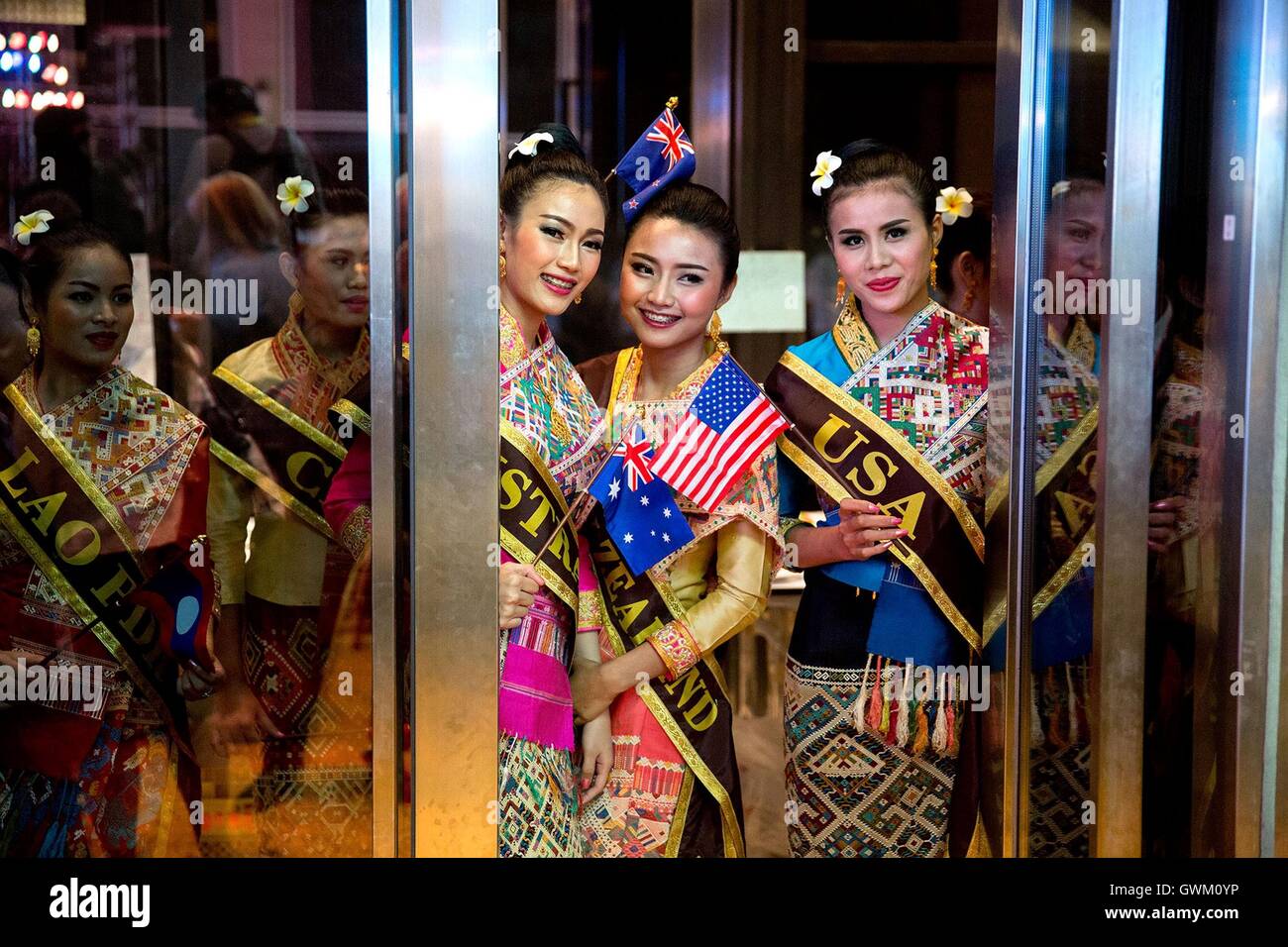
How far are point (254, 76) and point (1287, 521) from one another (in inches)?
65.0

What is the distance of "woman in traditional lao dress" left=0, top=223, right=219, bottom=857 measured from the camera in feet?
6.12

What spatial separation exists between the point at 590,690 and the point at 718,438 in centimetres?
43

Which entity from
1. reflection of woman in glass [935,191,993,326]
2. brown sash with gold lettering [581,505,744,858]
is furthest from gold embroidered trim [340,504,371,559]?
reflection of woman in glass [935,191,993,326]

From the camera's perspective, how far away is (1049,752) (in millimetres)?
2006

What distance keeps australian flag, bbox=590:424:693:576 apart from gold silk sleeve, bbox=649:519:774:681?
0.05m

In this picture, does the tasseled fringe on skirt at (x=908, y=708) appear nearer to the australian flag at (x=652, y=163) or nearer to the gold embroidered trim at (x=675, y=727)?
the gold embroidered trim at (x=675, y=727)

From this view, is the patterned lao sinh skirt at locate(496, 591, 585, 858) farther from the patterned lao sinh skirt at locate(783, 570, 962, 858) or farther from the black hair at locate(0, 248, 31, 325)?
the black hair at locate(0, 248, 31, 325)

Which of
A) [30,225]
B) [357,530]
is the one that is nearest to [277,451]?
[357,530]

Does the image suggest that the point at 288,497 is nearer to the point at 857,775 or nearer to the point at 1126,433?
the point at 857,775

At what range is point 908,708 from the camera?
1.98m

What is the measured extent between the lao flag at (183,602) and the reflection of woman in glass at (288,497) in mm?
26

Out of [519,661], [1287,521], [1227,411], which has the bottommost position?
[519,661]
